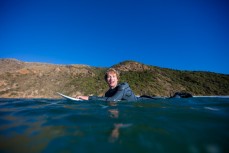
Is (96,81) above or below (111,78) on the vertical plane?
above

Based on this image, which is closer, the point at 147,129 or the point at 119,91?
the point at 147,129

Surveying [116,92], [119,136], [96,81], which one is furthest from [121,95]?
[96,81]

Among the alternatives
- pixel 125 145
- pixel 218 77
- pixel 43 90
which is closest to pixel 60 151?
pixel 125 145

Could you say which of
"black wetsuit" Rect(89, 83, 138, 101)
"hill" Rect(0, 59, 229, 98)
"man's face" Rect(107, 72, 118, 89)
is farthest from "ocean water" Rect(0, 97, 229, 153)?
"hill" Rect(0, 59, 229, 98)

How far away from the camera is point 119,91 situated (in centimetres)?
593

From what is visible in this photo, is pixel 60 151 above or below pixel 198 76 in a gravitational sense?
below

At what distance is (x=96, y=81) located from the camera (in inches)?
2042

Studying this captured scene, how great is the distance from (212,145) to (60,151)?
5.27 feet

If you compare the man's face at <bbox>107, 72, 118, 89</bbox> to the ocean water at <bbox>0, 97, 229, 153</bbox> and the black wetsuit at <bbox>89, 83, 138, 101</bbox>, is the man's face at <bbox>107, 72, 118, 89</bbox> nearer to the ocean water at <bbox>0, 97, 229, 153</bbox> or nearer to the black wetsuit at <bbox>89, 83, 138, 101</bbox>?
the black wetsuit at <bbox>89, 83, 138, 101</bbox>

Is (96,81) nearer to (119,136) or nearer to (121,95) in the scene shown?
(121,95)

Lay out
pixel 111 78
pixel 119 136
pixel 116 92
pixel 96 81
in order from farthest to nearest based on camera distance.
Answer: pixel 96 81, pixel 111 78, pixel 116 92, pixel 119 136

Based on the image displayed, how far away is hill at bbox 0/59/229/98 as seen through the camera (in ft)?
148

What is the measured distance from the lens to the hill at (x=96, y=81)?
45219 millimetres

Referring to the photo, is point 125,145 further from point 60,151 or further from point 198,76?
point 198,76
